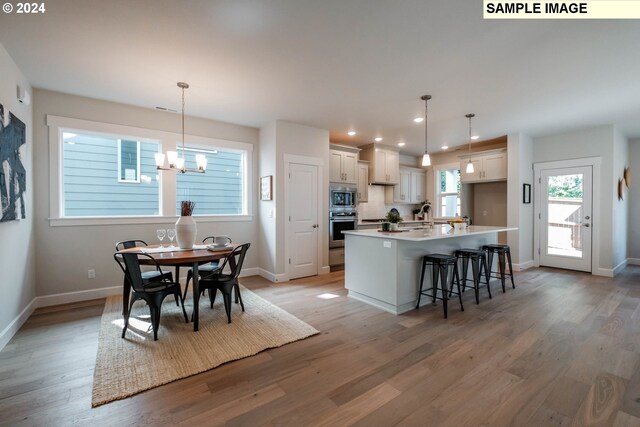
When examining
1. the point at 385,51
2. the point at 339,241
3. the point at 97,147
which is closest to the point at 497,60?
the point at 385,51

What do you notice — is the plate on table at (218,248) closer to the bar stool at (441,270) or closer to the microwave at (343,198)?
the bar stool at (441,270)

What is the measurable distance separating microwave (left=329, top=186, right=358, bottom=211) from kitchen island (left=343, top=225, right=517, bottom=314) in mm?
1702

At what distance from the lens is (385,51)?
270cm

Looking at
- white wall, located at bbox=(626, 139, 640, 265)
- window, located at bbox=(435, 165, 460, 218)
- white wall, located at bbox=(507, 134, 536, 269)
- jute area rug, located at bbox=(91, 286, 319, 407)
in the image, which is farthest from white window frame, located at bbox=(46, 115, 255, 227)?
white wall, located at bbox=(626, 139, 640, 265)

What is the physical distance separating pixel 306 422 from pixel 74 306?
3.59 meters

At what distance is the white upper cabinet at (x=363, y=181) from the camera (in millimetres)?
6477

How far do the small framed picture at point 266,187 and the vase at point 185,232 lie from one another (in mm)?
1762

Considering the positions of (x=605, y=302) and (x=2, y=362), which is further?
(x=605, y=302)

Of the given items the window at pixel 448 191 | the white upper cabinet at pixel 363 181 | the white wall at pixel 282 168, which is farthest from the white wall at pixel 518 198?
the white wall at pixel 282 168

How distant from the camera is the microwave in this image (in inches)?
222

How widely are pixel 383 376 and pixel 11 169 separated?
3874 mm

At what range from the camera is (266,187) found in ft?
16.6

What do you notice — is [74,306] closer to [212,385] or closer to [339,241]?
[212,385]

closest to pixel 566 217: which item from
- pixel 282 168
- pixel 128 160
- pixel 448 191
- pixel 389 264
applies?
pixel 448 191
